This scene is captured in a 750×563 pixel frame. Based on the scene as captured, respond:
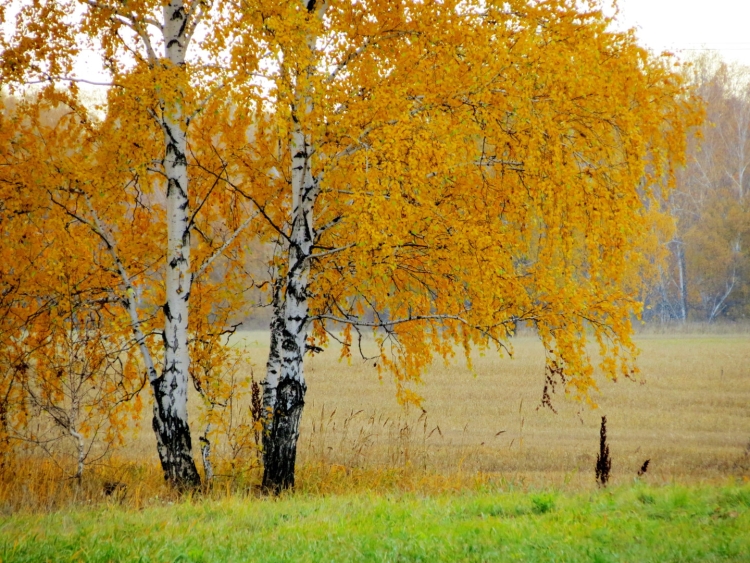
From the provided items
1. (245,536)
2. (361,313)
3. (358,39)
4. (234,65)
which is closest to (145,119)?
(234,65)

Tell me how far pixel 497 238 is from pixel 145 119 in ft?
14.0

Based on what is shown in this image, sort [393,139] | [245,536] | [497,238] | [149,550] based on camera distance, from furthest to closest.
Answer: [497,238]
[393,139]
[245,536]
[149,550]

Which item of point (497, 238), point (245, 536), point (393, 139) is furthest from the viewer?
point (497, 238)

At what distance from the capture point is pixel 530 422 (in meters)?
17.8

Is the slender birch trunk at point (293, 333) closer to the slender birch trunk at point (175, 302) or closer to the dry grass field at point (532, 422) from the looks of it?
the slender birch trunk at point (175, 302)

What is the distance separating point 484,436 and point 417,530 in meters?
10.1

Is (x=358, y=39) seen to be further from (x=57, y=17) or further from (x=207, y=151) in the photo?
(x=57, y=17)

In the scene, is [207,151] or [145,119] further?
[207,151]

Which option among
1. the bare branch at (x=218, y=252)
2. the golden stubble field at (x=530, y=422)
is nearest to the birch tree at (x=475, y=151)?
the bare branch at (x=218, y=252)

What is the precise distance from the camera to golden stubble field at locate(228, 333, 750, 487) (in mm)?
12160

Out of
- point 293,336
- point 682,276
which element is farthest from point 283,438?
point 682,276

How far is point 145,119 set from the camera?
27.5ft

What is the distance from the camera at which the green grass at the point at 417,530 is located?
512 centimetres

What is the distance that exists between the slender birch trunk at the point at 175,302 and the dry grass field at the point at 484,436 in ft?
1.52
